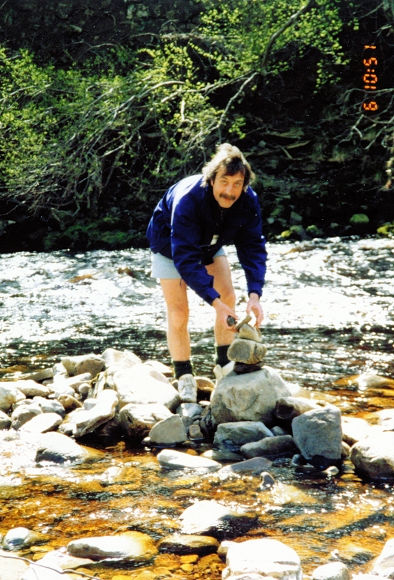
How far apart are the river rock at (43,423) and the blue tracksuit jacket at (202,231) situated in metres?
1.22

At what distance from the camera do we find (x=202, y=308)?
26.8 ft

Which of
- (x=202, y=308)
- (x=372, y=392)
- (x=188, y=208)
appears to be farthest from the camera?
(x=202, y=308)

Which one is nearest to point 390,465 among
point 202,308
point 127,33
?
point 202,308

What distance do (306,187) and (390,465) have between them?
38.0 ft

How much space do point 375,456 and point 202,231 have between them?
1730mm

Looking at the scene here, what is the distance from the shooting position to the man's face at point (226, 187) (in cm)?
404

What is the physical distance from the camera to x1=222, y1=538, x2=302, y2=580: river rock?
234 centimetres

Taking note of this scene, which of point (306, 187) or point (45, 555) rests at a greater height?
point (306, 187)

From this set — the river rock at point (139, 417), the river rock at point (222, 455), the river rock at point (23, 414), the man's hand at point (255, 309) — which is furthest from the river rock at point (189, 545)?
the river rock at point (23, 414)

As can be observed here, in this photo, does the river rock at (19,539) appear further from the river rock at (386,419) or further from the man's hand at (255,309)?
the river rock at (386,419)

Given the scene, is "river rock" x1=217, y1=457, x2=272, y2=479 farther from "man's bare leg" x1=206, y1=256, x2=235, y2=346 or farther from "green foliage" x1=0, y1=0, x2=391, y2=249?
"green foliage" x1=0, y1=0, x2=391, y2=249

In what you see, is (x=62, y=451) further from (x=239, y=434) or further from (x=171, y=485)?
(x=239, y=434)

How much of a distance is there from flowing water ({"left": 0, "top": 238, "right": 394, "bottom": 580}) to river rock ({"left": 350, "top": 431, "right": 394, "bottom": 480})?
0.22 feet

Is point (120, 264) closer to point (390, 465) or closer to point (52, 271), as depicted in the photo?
point (52, 271)
